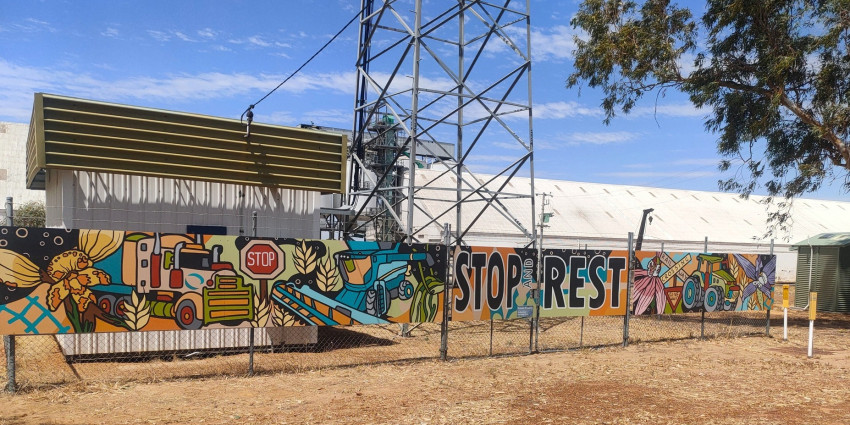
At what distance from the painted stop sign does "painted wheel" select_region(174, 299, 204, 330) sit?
0.84 meters

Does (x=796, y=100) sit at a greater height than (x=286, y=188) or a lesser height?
greater

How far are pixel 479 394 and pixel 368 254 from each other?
298 centimetres

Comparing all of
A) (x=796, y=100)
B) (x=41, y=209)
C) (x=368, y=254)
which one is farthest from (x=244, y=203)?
(x=41, y=209)

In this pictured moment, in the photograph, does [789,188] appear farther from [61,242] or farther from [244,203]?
[61,242]

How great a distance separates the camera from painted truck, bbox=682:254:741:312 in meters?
14.5

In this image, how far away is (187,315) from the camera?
9.23 metres

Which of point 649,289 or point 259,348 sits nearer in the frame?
point 259,348

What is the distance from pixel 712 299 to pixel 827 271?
9713mm

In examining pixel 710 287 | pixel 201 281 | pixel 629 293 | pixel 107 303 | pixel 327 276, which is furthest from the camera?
pixel 710 287

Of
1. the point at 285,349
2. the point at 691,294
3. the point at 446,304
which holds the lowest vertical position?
the point at 285,349

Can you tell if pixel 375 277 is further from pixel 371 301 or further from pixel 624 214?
pixel 624 214

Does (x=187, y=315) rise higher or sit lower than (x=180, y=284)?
lower

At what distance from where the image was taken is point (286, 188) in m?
13.0

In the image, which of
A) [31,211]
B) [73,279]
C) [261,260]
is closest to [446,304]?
[261,260]
